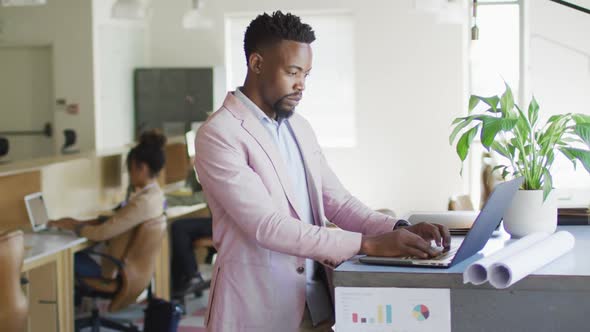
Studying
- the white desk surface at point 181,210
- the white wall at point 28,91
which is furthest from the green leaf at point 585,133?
the white wall at point 28,91

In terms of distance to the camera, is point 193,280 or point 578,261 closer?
point 578,261

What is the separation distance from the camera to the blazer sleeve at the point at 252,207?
1877mm

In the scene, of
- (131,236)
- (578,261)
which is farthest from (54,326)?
(578,261)

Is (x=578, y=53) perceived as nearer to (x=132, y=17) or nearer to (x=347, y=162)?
(x=347, y=162)

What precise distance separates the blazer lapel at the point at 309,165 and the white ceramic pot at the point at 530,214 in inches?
19.3

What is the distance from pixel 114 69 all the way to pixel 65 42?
0.63 meters

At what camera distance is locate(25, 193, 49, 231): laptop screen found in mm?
4742

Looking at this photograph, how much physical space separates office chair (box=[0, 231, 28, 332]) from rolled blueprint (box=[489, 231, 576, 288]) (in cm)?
233

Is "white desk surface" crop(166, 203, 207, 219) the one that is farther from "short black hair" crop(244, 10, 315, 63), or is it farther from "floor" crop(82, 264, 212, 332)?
"short black hair" crop(244, 10, 315, 63)

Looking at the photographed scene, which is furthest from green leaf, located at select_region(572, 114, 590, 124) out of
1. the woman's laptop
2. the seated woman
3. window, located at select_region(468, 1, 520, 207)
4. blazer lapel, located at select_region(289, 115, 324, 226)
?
window, located at select_region(468, 1, 520, 207)

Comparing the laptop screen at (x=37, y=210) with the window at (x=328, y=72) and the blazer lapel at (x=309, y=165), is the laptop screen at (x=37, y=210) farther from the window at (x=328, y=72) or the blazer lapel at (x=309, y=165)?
the window at (x=328, y=72)

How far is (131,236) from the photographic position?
4805 millimetres

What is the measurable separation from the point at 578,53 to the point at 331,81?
112 inches

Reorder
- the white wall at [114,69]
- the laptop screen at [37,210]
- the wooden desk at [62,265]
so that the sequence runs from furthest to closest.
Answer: the white wall at [114,69] < the laptop screen at [37,210] < the wooden desk at [62,265]
